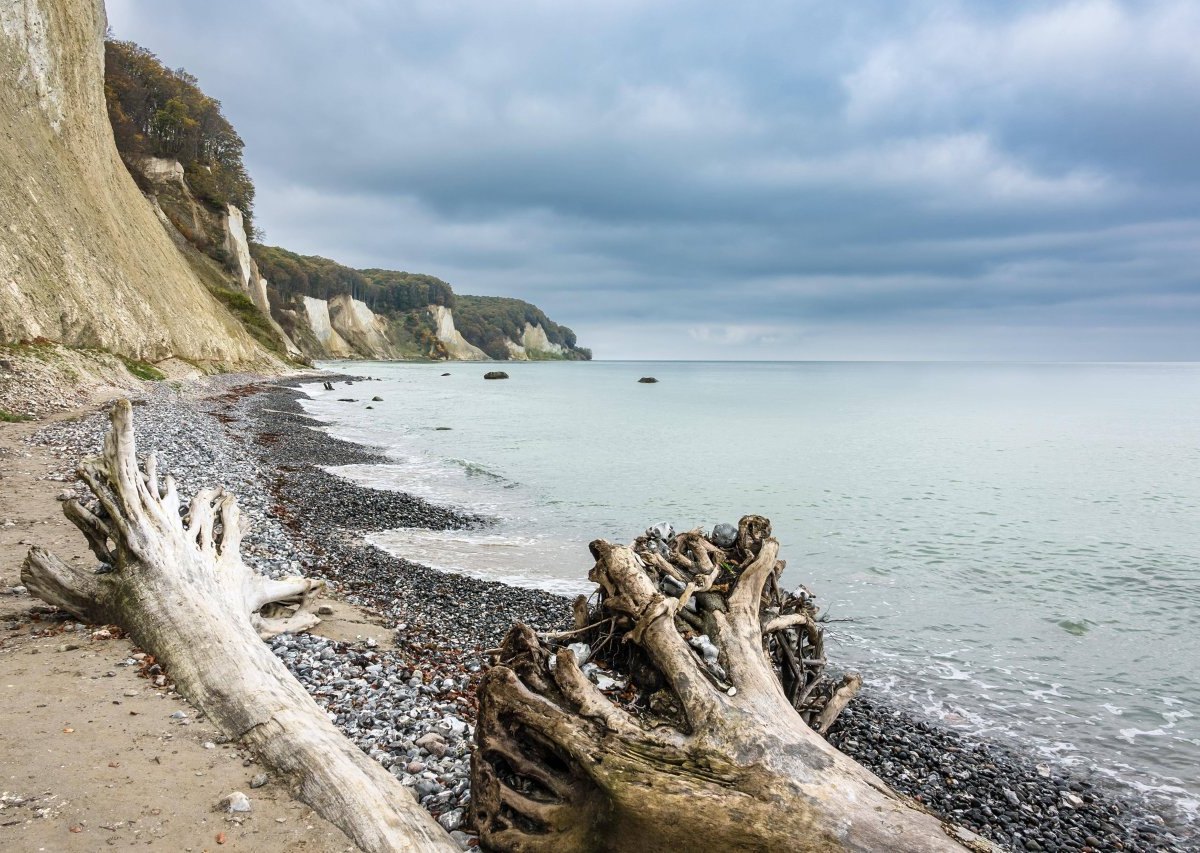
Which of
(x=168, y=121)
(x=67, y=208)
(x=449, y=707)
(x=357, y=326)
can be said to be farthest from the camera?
(x=357, y=326)

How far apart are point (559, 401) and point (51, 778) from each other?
2482 inches

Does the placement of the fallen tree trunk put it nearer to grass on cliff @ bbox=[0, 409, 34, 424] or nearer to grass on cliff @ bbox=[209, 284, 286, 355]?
grass on cliff @ bbox=[0, 409, 34, 424]

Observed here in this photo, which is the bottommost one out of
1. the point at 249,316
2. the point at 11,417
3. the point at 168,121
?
the point at 11,417

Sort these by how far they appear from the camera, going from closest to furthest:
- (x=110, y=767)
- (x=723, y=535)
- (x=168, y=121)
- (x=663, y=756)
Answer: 1. (x=663, y=756)
2. (x=110, y=767)
3. (x=723, y=535)
4. (x=168, y=121)

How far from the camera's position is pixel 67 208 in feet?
86.8

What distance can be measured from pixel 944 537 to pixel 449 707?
14.2 metres

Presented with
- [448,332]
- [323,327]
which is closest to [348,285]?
[323,327]

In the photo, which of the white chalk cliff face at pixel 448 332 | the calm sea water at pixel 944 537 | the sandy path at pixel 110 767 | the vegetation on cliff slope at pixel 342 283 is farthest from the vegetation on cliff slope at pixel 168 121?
the white chalk cliff face at pixel 448 332

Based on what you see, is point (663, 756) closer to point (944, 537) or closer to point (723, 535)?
point (723, 535)

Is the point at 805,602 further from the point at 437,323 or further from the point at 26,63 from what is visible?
the point at 437,323

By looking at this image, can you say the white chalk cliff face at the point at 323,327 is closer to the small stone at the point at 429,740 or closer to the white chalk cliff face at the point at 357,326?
the white chalk cliff face at the point at 357,326

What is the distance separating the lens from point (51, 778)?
3.80 m

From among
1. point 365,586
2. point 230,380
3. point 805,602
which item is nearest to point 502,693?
point 805,602

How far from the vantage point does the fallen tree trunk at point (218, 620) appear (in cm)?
391
